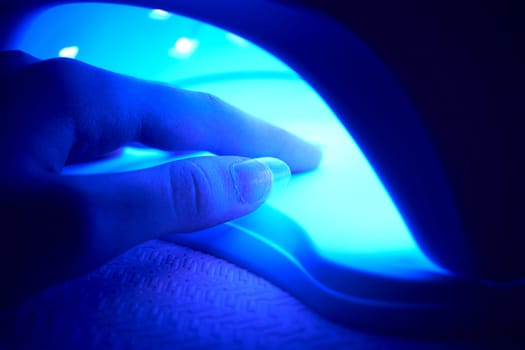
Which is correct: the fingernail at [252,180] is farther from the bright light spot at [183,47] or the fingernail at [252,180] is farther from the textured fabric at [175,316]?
the bright light spot at [183,47]

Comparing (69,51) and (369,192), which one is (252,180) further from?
(69,51)

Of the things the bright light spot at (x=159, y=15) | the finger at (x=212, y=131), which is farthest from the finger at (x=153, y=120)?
the bright light spot at (x=159, y=15)

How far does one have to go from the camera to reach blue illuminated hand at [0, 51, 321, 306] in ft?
0.97

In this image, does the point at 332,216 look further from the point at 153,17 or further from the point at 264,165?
the point at 153,17

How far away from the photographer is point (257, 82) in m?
0.74

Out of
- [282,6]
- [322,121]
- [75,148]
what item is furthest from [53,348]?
[322,121]

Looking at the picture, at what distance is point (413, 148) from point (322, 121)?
0.33m

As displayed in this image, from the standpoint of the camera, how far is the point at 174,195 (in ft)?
1.17

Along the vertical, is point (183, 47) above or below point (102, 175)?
above

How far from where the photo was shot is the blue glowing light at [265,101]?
0.39m

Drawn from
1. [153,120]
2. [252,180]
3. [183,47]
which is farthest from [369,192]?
[183,47]

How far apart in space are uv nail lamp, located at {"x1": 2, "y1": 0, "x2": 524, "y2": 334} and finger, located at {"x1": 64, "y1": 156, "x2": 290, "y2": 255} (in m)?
0.05

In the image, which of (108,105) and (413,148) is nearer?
(413,148)

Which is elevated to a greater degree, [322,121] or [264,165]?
[322,121]
